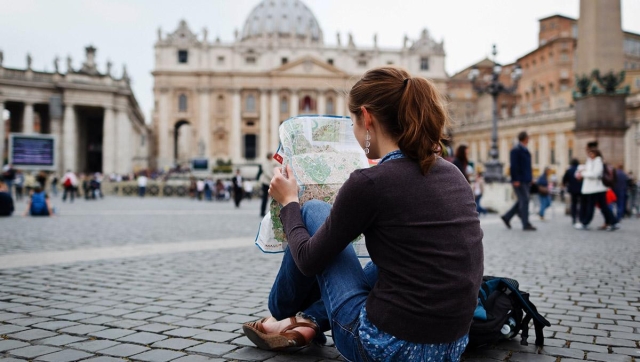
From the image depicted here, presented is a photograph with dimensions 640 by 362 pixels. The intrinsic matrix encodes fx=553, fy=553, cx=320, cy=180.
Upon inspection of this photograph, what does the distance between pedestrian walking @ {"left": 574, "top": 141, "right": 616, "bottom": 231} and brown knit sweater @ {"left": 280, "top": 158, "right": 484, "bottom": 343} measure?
10.4 m

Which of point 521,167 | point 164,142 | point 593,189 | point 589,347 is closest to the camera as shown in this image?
point 589,347

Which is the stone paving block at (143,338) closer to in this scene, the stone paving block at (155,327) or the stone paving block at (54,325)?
the stone paving block at (155,327)

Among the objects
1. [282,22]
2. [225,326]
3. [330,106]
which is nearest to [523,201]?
[225,326]

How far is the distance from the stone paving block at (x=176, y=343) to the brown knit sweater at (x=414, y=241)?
1420 mm

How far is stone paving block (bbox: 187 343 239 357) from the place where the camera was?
301 cm

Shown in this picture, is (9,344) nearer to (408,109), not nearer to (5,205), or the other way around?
(408,109)

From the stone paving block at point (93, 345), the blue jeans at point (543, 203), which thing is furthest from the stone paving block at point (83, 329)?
the blue jeans at point (543, 203)

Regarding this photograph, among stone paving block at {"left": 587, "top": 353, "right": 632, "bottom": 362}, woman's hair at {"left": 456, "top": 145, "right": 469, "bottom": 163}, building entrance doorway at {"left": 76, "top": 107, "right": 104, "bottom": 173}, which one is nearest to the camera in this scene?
stone paving block at {"left": 587, "top": 353, "right": 632, "bottom": 362}

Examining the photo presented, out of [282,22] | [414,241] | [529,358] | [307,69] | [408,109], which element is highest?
[282,22]

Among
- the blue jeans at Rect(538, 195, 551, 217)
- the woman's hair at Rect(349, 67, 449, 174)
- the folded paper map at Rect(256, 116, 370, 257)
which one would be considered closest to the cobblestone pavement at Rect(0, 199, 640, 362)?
the folded paper map at Rect(256, 116, 370, 257)

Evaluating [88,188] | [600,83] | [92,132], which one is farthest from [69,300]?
[92,132]

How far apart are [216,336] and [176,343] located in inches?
10.2

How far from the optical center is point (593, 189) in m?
11.4

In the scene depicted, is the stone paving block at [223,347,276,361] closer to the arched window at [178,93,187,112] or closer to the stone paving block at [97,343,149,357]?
the stone paving block at [97,343,149,357]
